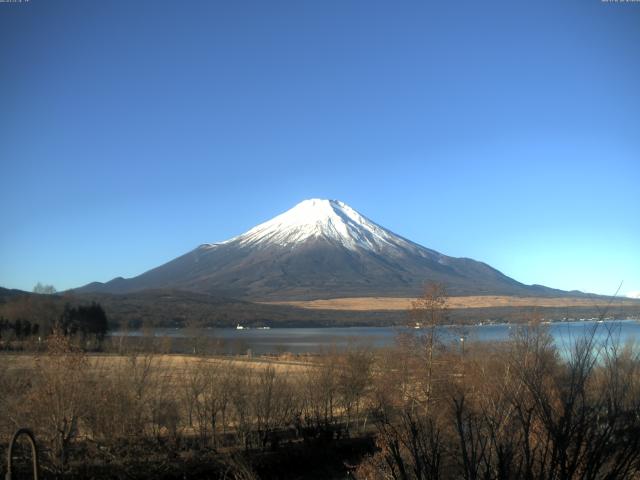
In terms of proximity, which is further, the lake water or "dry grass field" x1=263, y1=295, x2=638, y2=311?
→ "dry grass field" x1=263, y1=295, x2=638, y2=311

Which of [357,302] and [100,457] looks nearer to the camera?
[100,457]

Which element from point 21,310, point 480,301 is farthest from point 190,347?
point 480,301

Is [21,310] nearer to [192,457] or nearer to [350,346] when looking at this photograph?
[350,346]

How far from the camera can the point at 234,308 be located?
170250mm

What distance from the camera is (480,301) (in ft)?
582

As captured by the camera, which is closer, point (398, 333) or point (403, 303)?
point (398, 333)

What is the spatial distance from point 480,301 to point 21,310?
13456 centimetres

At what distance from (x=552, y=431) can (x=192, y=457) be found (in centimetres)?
1821

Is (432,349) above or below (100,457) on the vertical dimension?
above

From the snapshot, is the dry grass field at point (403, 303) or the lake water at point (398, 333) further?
the dry grass field at point (403, 303)

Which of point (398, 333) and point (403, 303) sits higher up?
point (403, 303)

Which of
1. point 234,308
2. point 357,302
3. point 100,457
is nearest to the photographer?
point 100,457

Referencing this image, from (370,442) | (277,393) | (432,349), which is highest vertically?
(432,349)

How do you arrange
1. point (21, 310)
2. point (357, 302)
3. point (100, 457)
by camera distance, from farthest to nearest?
1. point (357, 302)
2. point (21, 310)
3. point (100, 457)
